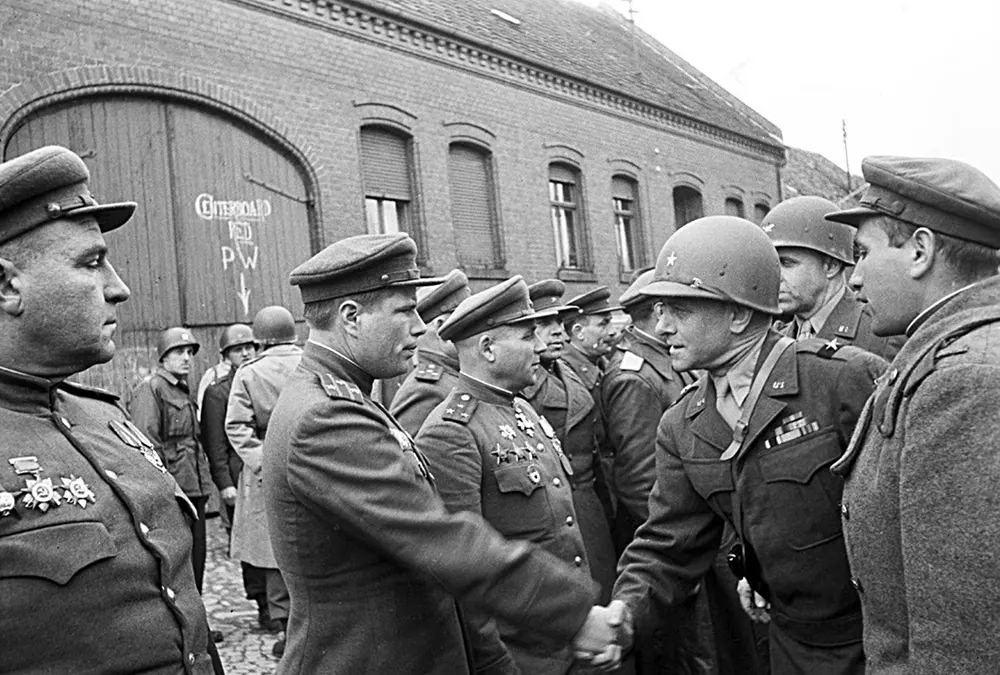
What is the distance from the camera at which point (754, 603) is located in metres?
2.95

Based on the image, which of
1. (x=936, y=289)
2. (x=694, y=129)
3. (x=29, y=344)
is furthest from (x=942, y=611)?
(x=694, y=129)

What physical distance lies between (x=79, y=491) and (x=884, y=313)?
77.9 inches

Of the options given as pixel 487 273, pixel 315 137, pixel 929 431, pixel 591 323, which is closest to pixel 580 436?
pixel 591 323

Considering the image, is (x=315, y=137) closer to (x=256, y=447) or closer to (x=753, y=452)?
(x=256, y=447)

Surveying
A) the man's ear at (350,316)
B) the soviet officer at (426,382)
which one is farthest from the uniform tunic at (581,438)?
the man's ear at (350,316)

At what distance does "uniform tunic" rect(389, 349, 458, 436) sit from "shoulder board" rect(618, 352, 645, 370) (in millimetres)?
1049

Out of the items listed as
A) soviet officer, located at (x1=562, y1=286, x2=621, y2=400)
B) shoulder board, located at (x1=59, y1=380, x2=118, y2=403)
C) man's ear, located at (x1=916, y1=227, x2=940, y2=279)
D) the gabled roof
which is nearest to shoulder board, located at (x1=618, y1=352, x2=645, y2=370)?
soviet officer, located at (x1=562, y1=286, x2=621, y2=400)

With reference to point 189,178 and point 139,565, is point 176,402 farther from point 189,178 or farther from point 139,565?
point 139,565

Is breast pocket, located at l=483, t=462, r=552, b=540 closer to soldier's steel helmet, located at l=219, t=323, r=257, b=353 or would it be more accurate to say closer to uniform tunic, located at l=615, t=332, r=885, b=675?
uniform tunic, located at l=615, t=332, r=885, b=675

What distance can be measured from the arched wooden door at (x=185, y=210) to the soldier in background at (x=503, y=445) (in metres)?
5.59

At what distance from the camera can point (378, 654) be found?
8.06 feet

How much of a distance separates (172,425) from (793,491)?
5.37 m

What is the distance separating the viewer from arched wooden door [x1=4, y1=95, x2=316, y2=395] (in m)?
8.45

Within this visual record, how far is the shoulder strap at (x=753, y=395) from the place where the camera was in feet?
9.18
